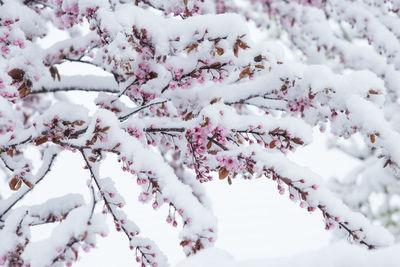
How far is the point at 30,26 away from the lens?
9.04 ft

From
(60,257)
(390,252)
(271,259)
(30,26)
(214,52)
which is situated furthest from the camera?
(30,26)

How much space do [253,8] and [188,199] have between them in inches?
227

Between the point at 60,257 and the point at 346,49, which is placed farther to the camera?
the point at 346,49

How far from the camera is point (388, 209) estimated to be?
7.23 m

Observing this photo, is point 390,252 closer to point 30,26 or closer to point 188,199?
point 188,199

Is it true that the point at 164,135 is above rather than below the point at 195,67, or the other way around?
below

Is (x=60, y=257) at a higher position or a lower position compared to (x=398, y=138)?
lower

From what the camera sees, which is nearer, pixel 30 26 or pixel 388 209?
pixel 30 26

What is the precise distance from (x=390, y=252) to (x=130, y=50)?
5.00 feet

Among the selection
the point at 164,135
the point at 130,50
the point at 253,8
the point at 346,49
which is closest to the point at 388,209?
the point at 346,49

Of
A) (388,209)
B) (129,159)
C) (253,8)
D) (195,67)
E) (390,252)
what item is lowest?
(388,209)

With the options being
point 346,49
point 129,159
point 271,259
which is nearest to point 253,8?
point 346,49

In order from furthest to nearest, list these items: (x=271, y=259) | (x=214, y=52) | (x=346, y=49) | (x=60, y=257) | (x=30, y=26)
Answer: (x=346, y=49) < (x=30, y=26) < (x=214, y=52) < (x=60, y=257) < (x=271, y=259)

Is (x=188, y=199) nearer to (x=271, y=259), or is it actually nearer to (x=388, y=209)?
(x=271, y=259)
